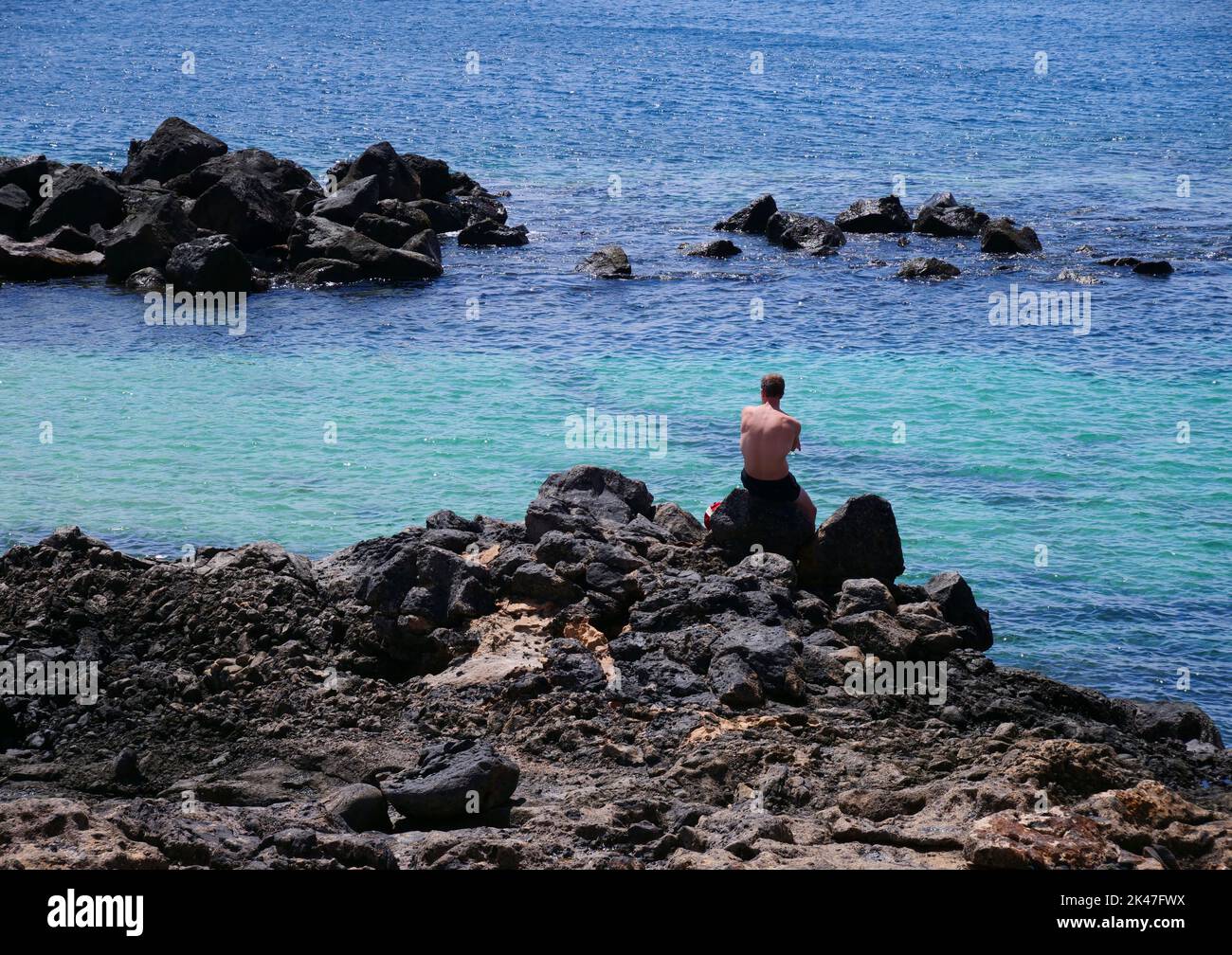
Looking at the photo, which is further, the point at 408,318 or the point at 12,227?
the point at 12,227

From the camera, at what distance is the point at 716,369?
2761 centimetres

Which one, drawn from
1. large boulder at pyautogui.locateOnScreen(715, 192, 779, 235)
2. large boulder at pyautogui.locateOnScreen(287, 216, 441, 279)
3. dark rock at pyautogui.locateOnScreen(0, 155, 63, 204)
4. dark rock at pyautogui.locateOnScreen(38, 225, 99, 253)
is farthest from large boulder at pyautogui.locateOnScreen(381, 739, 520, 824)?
large boulder at pyautogui.locateOnScreen(715, 192, 779, 235)

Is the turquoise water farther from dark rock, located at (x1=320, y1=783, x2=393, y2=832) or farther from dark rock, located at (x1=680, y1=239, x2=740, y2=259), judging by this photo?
dark rock, located at (x1=320, y1=783, x2=393, y2=832)

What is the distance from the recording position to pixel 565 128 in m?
58.5

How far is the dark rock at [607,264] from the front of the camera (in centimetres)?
3425

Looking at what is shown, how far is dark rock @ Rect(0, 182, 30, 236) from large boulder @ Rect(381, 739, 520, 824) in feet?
93.9

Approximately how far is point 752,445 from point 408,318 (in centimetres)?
1776

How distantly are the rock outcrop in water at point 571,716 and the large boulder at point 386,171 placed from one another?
2372 centimetres

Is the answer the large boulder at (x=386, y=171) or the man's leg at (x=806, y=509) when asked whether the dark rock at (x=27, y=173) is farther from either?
the man's leg at (x=806, y=509)

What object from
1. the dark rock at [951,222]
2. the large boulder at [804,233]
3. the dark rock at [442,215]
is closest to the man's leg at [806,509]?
the large boulder at [804,233]

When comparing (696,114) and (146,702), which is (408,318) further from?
(696,114)

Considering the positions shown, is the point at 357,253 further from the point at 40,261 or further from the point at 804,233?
the point at 804,233
